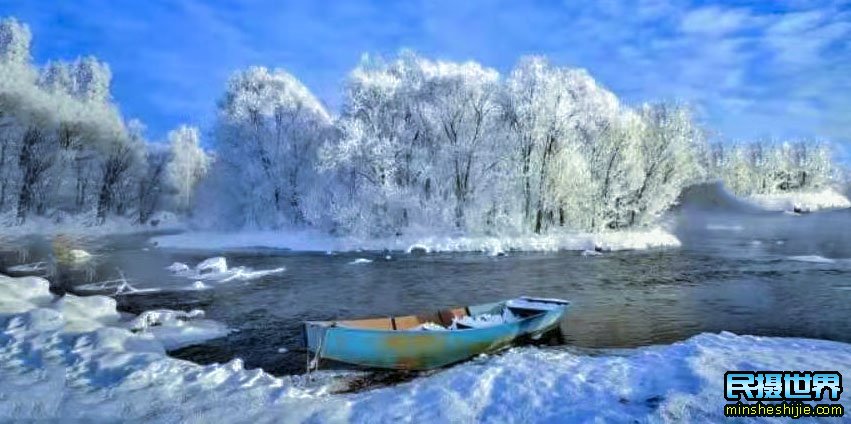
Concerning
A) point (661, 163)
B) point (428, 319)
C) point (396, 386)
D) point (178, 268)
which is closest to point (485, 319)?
point (428, 319)

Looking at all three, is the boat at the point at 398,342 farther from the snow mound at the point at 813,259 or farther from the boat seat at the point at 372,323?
the snow mound at the point at 813,259

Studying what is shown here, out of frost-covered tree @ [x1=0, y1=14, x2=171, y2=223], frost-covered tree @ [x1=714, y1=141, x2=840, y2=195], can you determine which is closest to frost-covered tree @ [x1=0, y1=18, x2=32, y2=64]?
frost-covered tree @ [x1=0, y1=14, x2=171, y2=223]

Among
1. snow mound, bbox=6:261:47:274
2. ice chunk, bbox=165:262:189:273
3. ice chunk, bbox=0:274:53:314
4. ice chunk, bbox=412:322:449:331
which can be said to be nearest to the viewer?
ice chunk, bbox=412:322:449:331

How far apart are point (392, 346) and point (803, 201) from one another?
132 meters

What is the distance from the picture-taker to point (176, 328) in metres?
18.1

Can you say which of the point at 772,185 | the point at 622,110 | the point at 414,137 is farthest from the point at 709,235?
the point at 772,185

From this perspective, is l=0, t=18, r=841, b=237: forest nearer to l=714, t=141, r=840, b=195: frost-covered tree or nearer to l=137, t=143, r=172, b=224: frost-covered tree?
l=137, t=143, r=172, b=224: frost-covered tree

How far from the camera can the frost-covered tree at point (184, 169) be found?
301 feet

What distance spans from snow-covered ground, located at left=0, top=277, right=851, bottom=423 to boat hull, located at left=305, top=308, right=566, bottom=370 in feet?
1.65

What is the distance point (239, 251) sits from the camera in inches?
1818

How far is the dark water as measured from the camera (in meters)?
18.1

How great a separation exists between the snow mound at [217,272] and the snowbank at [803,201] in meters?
106

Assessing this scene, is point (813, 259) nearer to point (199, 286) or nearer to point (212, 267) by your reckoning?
point (199, 286)

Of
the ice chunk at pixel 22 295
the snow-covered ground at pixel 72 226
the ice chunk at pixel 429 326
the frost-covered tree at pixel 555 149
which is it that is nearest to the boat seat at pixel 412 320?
the ice chunk at pixel 429 326
